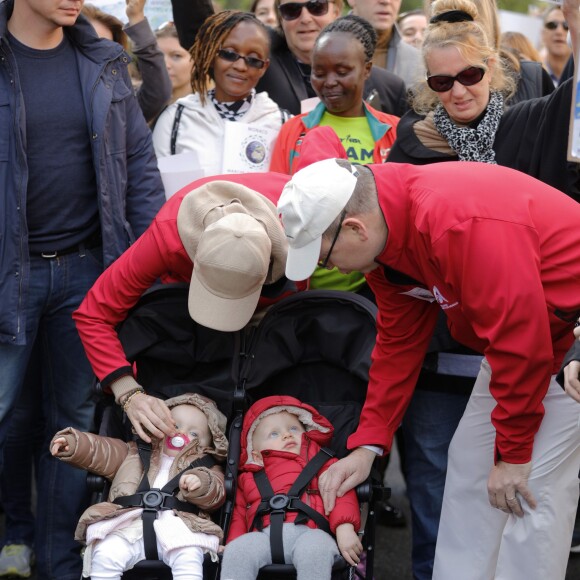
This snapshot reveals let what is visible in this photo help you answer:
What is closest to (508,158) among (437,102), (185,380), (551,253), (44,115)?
(437,102)

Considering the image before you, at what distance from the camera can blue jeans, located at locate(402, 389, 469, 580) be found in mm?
3635

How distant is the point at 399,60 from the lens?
5.31 meters

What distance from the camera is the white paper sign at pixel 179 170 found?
166 inches

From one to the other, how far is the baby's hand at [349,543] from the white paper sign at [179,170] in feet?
5.89

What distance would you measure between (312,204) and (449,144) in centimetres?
119

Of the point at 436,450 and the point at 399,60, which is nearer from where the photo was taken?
the point at 436,450

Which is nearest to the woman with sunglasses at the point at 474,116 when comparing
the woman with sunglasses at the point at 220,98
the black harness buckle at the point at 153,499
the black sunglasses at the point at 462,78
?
the black sunglasses at the point at 462,78

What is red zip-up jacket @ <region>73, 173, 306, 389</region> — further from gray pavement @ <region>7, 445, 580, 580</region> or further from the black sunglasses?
gray pavement @ <region>7, 445, 580, 580</region>

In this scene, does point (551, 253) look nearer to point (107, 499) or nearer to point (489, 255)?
point (489, 255)

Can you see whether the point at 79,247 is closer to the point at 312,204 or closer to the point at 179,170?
the point at 179,170

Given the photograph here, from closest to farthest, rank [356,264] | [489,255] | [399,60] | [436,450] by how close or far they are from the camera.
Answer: [489,255] → [356,264] → [436,450] → [399,60]

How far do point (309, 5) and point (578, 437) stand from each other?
8.83ft

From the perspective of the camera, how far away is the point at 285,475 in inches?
133

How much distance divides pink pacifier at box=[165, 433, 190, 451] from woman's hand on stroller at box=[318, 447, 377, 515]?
556mm
